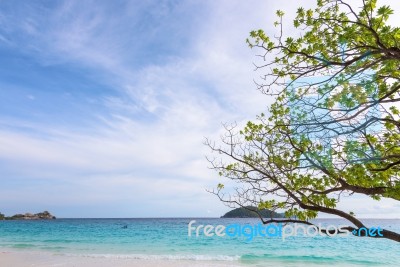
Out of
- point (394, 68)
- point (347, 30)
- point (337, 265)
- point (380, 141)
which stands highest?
point (347, 30)

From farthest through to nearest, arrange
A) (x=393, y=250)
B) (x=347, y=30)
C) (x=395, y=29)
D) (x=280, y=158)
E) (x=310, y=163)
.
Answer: (x=393, y=250) → (x=280, y=158) → (x=310, y=163) → (x=347, y=30) → (x=395, y=29)

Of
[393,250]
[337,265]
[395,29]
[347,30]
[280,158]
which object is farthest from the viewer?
[393,250]

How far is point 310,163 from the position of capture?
514 centimetres

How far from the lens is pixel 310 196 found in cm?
536

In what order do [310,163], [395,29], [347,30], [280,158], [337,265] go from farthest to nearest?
[337,265]
[280,158]
[310,163]
[347,30]
[395,29]

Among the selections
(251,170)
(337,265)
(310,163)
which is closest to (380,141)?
(310,163)

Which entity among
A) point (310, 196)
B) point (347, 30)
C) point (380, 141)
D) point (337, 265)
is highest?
point (347, 30)

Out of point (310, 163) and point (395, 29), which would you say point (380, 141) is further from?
point (395, 29)

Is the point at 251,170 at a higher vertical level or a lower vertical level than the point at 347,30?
lower

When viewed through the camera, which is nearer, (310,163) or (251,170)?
(310,163)

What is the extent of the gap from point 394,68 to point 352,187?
5.86ft

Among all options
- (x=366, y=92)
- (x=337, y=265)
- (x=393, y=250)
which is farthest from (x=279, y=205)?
(x=393, y=250)

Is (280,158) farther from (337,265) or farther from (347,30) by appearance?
(337,265)

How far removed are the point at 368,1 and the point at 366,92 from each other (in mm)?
1176
